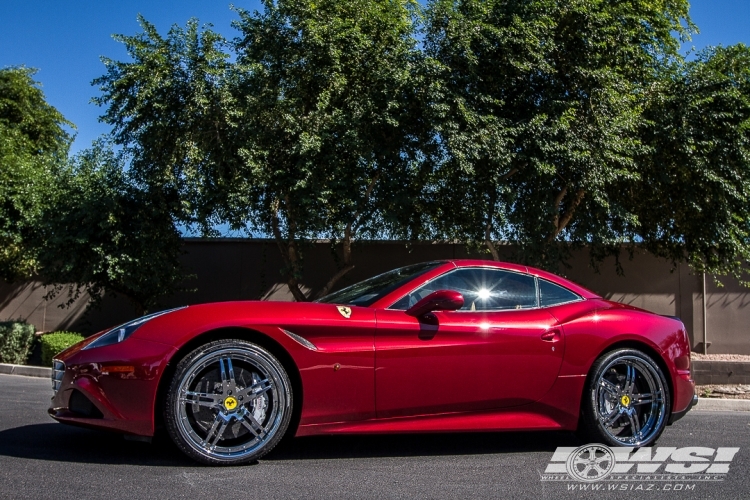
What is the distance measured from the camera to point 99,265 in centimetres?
1377

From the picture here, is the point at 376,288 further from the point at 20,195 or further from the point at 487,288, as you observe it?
the point at 20,195

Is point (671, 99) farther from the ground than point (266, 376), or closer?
farther from the ground

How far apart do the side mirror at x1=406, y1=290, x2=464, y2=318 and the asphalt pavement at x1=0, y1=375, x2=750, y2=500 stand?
992 millimetres

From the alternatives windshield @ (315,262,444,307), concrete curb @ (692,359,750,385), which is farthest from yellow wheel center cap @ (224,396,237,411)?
concrete curb @ (692,359,750,385)

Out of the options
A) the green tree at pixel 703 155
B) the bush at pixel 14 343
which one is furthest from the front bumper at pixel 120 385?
the green tree at pixel 703 155

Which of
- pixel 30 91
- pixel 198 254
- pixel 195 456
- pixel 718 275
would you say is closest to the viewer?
pixel 195 456

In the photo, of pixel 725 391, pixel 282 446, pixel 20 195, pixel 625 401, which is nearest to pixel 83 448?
pixel 282 446

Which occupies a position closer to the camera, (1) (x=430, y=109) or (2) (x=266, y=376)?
(2) (x=266, y=376)

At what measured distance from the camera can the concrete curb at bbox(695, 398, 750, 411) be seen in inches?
345

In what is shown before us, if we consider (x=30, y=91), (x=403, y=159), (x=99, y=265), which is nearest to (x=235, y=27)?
(x=403, y=159)

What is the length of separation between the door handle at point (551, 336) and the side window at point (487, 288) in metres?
0.28

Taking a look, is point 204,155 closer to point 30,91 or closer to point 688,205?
point 688,205

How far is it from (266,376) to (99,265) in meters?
10.4

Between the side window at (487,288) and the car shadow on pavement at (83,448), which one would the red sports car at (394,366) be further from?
the car shadow on pavement at (83,448)
